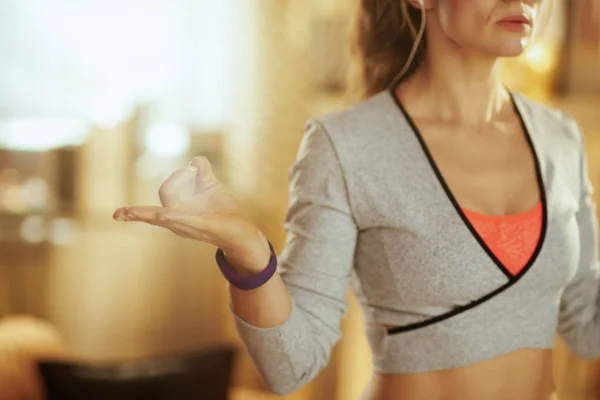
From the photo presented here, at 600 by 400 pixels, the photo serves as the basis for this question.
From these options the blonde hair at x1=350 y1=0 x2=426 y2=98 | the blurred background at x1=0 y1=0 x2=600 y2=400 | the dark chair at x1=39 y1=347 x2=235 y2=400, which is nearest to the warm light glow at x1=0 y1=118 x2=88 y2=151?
the blurred background at x1=0 y1=0 x2=600 y2=400

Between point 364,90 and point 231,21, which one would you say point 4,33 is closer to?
point 231,21

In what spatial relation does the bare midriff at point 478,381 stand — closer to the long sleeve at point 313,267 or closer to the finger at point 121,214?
the long sleeve at point 313,267

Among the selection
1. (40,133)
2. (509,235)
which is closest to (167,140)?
(40,133)

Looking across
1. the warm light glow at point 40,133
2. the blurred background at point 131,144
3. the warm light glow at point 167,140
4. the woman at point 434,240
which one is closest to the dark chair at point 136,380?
the blurred background at point 131,144

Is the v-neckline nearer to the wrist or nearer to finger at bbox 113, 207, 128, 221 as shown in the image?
Result: the wrist

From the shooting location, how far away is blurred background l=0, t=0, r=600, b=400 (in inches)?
124

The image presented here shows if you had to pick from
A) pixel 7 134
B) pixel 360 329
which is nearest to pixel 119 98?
pixel 7 134

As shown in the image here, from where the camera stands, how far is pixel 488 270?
2.80 ft

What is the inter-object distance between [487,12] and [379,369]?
1.44ft

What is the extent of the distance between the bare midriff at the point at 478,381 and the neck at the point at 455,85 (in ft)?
0.98

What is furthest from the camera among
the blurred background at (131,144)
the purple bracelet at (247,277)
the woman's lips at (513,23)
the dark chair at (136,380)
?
the blurred background at (131,144)

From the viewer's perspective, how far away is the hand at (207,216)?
2.25 ft

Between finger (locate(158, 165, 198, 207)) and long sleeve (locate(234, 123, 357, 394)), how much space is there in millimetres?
165

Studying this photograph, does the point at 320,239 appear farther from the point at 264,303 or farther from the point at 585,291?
the point at 585,291
